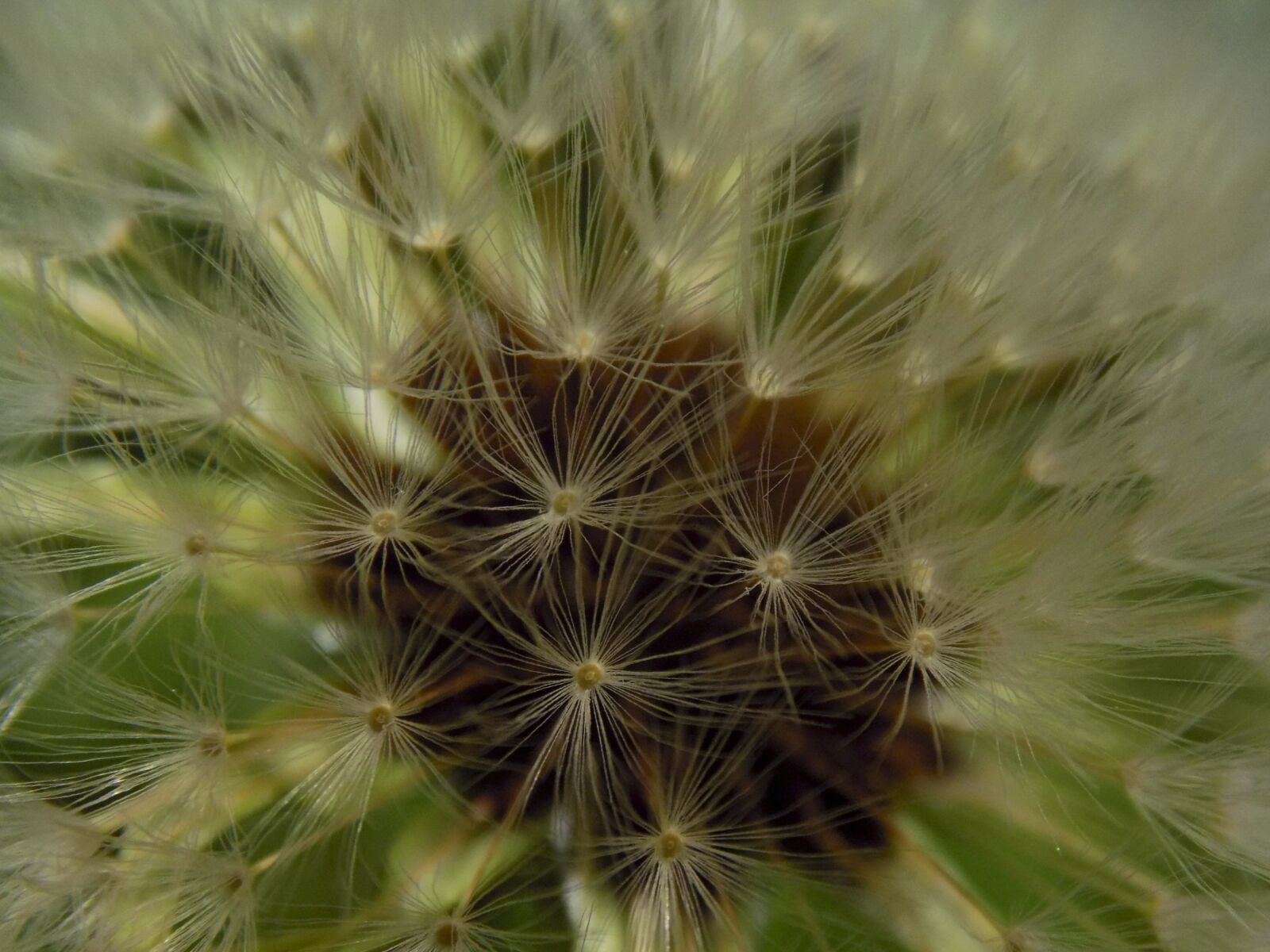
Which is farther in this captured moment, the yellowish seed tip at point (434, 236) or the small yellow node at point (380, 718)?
the yellowish seed tip at point (434, 236)

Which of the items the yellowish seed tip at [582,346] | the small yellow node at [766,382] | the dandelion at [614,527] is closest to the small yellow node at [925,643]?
the dandelion at [614,527]

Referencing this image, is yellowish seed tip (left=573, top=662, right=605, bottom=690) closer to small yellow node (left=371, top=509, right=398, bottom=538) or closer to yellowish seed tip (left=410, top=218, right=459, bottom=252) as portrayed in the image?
small yellow node (left=371, top=509, right=398, bottom=538)

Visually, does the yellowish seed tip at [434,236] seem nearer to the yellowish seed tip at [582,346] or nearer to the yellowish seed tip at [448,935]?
the yellowish seed tip at [582,346]

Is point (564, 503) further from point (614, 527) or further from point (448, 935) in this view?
point (448, 935)

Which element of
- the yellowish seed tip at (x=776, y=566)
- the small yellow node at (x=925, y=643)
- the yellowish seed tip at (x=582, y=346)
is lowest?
the small yellow node at (x=925, y=643)

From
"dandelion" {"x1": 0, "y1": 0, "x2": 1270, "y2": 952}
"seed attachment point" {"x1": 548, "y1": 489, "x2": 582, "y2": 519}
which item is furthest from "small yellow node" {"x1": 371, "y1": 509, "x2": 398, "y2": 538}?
"seed attachment point" {"x1": 548, "y1": 489, "x2": 582, "y2": 519}

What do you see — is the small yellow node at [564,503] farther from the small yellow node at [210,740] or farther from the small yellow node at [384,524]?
the small yellow node at [210,740]

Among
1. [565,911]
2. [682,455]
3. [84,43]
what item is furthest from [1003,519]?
[84,43]

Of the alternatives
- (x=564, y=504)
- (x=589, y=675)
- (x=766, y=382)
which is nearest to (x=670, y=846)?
(x=589, y=675)

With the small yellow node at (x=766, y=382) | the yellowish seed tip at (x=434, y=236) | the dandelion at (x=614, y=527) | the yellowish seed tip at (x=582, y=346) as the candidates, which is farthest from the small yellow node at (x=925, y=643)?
the yellowish seed tip at (x=434, y=236)

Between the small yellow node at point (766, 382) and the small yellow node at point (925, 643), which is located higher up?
the small yellow node at point (766, 382)
